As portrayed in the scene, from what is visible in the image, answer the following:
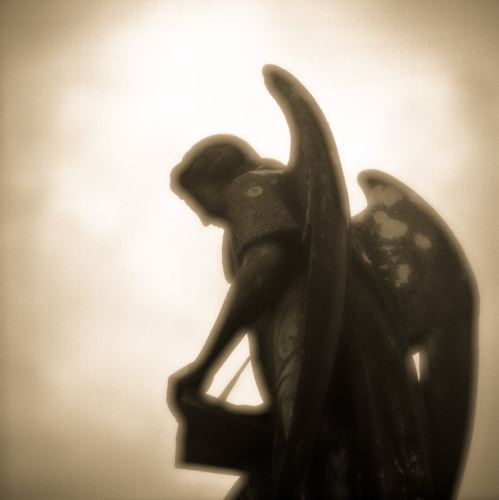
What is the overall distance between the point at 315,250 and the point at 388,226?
1.25 m

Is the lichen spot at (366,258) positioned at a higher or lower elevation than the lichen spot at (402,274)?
higher

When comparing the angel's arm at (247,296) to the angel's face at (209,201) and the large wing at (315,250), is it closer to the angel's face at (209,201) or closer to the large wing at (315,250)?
the large wing at (315,250)

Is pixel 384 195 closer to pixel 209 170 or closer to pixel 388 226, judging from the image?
pixel 388 226

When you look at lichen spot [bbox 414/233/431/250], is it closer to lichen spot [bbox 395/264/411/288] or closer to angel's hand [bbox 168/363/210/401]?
lichen spot [bbox 395/264/411/288]

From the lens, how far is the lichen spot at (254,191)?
16.8 feet

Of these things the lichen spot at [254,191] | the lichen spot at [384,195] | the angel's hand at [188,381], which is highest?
the lichen spot at [384,195]

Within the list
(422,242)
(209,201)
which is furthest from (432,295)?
(209,201)

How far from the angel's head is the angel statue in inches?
1.6

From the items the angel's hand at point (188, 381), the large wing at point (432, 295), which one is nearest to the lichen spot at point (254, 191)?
the large wing at point (432, 295)

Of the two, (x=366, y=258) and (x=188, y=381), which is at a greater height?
(x=366, y=258)

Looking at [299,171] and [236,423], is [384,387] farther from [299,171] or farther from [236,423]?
[299,171]

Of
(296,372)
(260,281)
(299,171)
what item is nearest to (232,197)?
(299,171)

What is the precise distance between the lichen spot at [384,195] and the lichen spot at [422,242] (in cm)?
36

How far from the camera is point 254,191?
5156 mm
